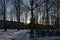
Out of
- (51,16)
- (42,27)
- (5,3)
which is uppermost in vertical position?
(5,3)

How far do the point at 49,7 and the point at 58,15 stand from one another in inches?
133

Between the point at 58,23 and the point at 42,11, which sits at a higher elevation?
the point at 42,11

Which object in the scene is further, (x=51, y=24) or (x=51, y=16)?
(x=51, y=24)

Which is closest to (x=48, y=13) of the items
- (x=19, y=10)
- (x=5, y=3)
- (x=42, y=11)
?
(x=42, y=11)

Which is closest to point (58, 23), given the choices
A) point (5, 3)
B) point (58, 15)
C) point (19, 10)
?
point (58, 15)

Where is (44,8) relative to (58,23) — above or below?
above

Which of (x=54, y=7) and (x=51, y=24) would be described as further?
(x=51, y=24)

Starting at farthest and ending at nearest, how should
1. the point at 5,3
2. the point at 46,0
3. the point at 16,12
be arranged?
1. the point at 16,12
2. the point at 5,3
3. the point at 46,0

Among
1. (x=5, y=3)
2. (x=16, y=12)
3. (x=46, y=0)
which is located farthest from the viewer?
(x=16, y=12)

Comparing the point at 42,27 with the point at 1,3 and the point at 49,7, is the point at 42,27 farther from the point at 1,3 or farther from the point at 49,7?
the point at 1,3

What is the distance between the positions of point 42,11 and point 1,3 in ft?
30.0

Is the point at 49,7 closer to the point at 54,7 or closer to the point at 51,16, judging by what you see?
the point at 54,7

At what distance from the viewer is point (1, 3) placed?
34094 mm

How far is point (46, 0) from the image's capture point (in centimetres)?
3031
